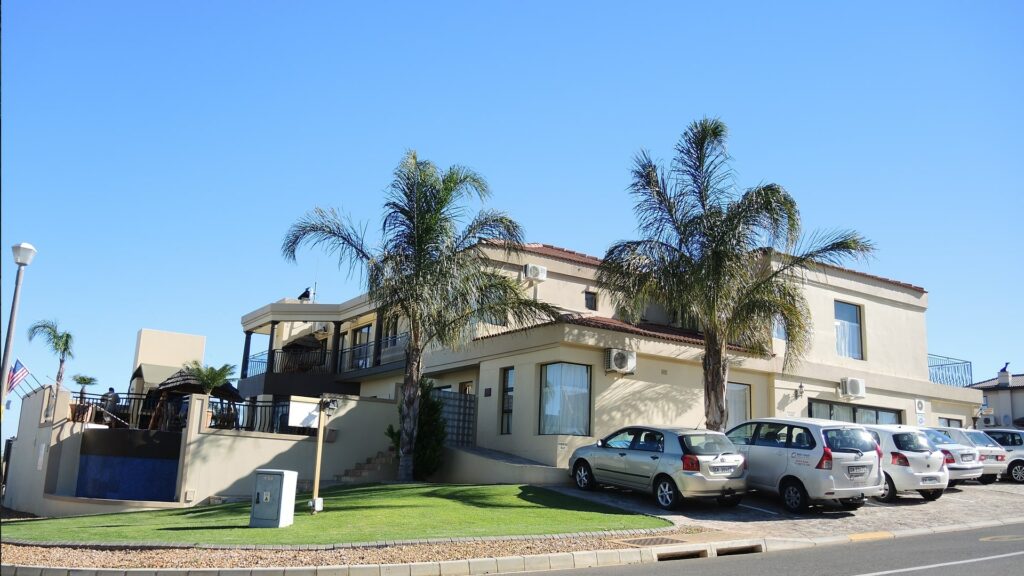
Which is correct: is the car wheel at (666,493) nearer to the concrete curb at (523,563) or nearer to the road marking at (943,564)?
the concrete curb at (523,563)

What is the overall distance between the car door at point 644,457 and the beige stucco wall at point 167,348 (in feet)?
111

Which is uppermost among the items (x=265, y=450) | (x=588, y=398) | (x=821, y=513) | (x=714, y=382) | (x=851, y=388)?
(x=851, y=388)

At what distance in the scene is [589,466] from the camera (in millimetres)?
17828

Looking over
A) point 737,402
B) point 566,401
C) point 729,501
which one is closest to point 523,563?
point 729,501

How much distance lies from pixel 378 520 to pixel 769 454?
25.8 ft

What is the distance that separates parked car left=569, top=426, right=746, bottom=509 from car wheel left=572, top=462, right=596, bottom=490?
33 cm

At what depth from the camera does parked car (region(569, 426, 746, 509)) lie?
50.6 feet

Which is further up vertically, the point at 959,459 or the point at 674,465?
the point at 959,459

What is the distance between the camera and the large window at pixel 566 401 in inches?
808

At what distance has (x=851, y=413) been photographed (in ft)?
87.0

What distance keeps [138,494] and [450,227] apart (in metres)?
11.0

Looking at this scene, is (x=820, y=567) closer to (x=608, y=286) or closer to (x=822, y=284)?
(x=608, y=286)

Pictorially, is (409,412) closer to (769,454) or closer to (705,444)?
(705,444)

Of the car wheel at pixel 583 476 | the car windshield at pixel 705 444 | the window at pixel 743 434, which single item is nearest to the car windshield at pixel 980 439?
the window at pixel 743 434
